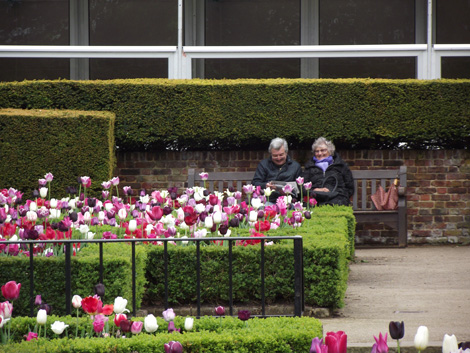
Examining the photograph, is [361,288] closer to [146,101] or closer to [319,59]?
[146,101]

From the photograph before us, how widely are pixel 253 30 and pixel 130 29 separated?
2.03 m

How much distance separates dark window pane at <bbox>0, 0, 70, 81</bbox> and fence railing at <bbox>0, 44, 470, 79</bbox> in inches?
76.3

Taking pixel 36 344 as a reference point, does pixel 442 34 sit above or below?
above

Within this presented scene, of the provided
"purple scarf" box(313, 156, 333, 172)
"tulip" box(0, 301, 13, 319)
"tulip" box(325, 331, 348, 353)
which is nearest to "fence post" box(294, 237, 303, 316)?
"tulip" box(0, 301, 13, 319)

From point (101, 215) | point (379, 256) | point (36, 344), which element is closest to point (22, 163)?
point (101, 215)

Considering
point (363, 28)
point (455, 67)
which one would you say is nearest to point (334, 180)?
point (455, 67)

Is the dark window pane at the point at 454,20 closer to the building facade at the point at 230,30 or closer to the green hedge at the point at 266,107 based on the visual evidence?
the building facade at the point at 230,30

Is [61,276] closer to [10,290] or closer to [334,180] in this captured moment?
[10,290]

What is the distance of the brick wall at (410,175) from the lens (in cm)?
1038

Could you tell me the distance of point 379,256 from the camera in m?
9.26

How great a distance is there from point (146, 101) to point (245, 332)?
22.3ft

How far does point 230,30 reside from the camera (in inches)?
521

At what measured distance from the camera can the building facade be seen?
12.9 meters

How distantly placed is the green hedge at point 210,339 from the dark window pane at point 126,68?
9.45m
